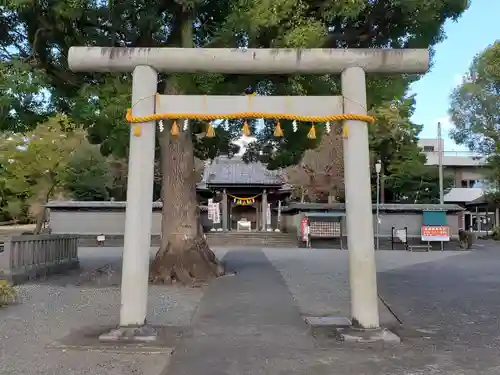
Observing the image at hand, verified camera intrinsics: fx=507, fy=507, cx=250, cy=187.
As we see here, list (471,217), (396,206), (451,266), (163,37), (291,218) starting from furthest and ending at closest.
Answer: (471,217)
(291,218)
(396,206)
(451,266)
(163,37)

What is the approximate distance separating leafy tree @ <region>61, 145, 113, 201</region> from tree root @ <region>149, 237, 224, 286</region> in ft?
93.5

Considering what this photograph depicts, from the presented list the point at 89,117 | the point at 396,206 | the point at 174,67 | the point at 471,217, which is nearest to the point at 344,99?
the point at 174,67

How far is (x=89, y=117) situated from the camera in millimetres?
11297

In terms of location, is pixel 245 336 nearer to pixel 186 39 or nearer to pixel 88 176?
pixel 186 39

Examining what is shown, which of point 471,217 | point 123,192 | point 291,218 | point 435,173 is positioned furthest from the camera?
point 471,217

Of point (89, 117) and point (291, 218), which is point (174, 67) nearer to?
point (89, 117)

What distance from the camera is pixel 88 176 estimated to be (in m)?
39.7

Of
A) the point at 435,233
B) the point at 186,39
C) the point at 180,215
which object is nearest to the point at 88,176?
the point at 435,233

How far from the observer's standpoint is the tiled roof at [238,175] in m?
35.5

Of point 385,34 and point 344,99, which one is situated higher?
point 385,34

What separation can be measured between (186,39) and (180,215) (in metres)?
4.39

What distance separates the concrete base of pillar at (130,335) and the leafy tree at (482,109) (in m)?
33.5

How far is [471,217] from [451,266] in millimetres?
36280

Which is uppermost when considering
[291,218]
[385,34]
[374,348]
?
[385,34]
